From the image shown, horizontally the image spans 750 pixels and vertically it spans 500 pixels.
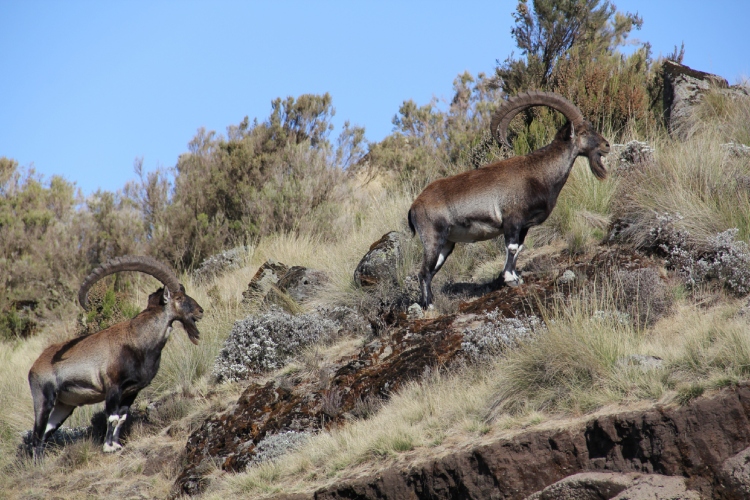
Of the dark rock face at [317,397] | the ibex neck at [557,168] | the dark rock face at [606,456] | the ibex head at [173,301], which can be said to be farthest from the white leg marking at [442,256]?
the dark rock face at [606,456]

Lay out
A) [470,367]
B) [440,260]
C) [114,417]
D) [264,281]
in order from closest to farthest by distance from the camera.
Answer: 1. [470,367]
2. [114,417]
3. [440,260]
4. [264,281]

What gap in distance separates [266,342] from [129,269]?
7.27 feet

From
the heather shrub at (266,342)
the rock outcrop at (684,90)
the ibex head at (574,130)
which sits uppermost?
the rock outcrop at (684,90)

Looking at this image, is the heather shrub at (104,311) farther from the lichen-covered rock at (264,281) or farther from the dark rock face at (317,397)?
the dark rock face at (317,397)

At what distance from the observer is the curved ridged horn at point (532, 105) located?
10.6 meters

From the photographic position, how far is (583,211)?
1205cm

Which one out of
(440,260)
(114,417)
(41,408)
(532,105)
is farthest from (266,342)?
(532,105)

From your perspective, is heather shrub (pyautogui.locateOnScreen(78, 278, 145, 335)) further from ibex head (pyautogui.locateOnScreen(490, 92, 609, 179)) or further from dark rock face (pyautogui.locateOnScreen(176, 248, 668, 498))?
ibex head (pyautogui.locateOnScreen(490, 92, 609, 179))

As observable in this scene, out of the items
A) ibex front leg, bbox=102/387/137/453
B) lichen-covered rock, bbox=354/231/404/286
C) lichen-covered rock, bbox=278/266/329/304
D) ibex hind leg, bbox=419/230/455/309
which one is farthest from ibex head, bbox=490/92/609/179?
ibex front leg, bbox=102/387/137/453

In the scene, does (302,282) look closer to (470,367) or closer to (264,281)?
(264,281)

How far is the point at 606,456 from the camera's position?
250 inches

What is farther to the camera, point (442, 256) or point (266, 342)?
point (266, 342)

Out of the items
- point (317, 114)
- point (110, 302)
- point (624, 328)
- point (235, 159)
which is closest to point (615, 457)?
point (624, 328)

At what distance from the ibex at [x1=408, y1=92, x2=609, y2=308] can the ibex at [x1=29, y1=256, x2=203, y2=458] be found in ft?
10.8
